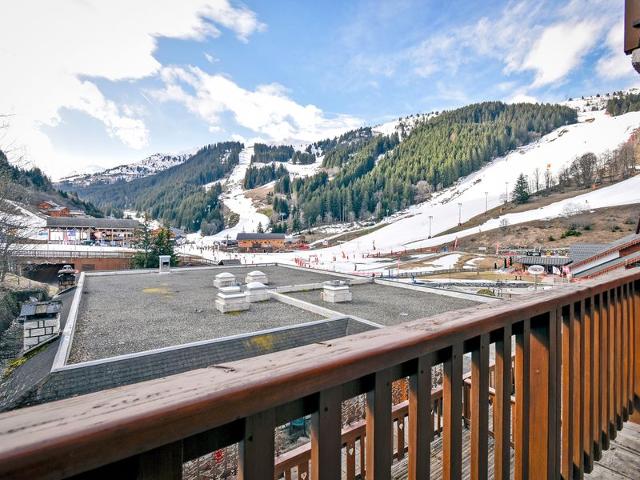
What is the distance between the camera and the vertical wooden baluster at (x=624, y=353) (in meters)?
2.72

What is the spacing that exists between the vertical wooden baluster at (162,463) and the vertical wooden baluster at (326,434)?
0.38 m

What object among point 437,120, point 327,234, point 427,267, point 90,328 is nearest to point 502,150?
point 437,120

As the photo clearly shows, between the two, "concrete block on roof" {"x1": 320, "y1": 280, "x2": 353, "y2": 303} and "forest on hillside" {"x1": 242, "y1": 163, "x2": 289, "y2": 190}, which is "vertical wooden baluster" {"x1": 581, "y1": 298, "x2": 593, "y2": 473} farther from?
"forest on hillside" {"x1": 242, "y1": 163, "x2": 289, "y2": 190}

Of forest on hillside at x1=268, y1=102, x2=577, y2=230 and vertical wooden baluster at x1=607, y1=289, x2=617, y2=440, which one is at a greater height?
forest on hillside at x1=268, y1=102, x2=577, y2=230

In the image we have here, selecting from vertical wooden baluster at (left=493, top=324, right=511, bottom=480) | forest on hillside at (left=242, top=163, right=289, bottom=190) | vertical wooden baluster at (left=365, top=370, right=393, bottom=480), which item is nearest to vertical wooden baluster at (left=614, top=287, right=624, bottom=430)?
vertical wooden baluster at (left=493, top=324, right=511, bottom=480)

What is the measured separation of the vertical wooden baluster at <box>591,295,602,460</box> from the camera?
2.30m

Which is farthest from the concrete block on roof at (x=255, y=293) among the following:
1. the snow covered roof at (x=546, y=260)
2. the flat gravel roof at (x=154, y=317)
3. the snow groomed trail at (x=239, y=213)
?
the snow groomed trail at (x=239, y=213)

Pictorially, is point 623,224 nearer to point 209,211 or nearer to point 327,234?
point 327,234

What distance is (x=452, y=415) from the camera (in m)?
1.41

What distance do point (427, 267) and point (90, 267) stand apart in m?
41.5

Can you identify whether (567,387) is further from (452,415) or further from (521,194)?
(521,194)

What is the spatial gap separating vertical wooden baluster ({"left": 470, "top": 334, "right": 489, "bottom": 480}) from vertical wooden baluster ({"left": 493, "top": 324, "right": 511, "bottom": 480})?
107 mm

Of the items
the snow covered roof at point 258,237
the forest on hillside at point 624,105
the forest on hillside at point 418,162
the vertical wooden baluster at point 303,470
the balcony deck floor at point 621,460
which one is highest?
the forest on hillside at point 624,105

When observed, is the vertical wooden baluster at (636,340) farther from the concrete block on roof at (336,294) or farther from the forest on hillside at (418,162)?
the forest on hillside at (418,162)
